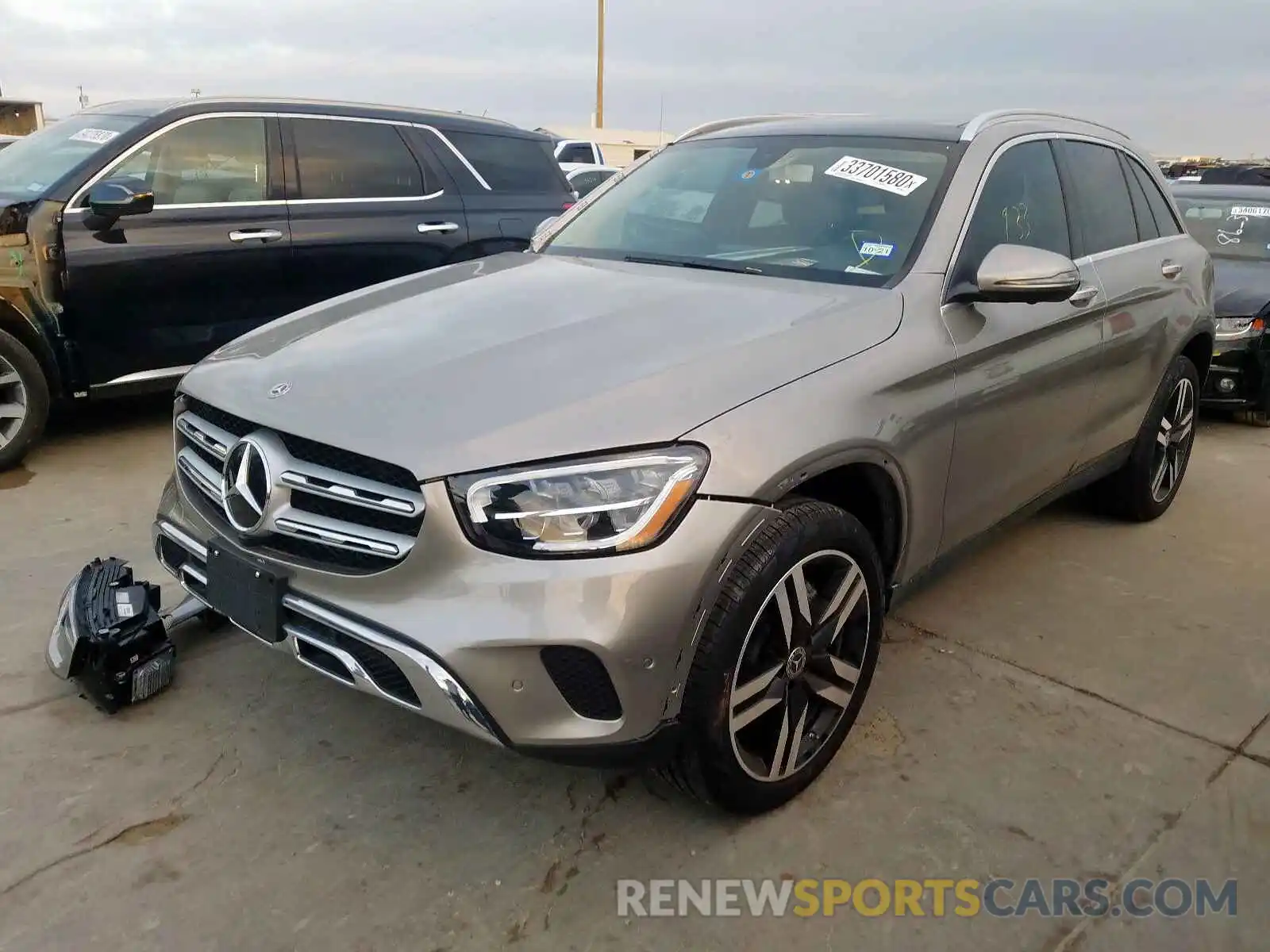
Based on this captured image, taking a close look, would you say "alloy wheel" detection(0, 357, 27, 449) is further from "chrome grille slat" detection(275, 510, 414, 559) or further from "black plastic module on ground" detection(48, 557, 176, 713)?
"chrome grille slat" detection(275, 510, 414, 559)

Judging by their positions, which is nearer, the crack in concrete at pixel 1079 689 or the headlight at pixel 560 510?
the headlight at pixel 560 510

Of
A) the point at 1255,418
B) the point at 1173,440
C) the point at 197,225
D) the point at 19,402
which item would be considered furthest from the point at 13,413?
the point at 1255,418

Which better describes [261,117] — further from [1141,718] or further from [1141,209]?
[1141,718]

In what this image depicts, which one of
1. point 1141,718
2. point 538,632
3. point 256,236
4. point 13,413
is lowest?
point 1141,718

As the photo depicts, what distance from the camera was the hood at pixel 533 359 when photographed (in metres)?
2.02

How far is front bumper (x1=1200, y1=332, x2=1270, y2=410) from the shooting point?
20.9 ft

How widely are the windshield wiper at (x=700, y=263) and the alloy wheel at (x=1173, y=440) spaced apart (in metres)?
2.34

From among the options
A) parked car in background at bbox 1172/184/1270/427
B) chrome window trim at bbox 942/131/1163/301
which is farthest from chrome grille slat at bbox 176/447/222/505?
parked car in background at bbox 1172/184/1270/427

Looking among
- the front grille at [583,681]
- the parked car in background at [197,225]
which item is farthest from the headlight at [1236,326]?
the front grille at [583,681]

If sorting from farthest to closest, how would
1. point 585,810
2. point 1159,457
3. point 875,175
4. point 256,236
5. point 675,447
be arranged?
point 256,236 → point 1159,457 → point 875,175 → point 585,810 → point 675,447

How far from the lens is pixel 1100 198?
3.81 m

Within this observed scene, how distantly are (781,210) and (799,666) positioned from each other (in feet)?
4.99

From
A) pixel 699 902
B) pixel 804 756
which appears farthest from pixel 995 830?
pixel 699 902

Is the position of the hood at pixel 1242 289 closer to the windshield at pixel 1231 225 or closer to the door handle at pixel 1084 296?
the windshield at pixel 1231 225
